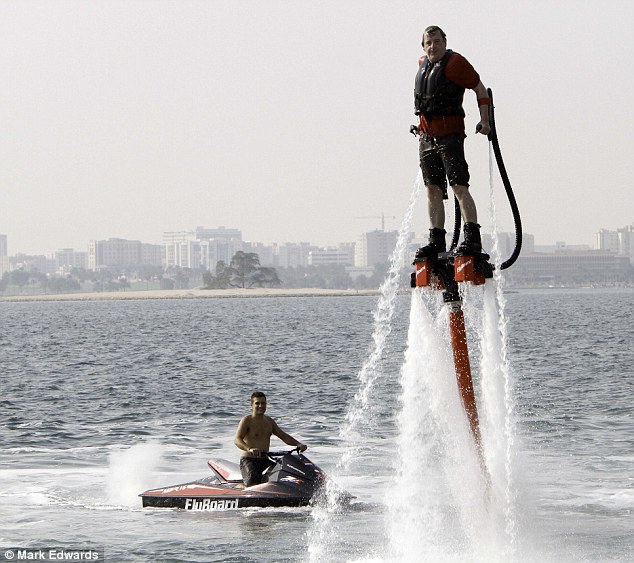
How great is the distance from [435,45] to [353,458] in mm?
19175

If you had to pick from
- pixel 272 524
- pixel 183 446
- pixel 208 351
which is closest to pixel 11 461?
pixel 183 446

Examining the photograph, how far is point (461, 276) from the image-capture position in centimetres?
1334

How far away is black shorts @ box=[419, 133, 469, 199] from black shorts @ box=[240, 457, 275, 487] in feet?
39.9

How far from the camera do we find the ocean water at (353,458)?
15484 millimetres

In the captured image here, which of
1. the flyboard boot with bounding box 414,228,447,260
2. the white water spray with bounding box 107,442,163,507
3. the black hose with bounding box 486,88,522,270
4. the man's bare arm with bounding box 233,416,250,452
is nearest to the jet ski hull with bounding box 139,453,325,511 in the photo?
the man's bare arm with bounding box 233,416,250,452

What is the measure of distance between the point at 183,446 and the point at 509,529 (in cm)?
1970

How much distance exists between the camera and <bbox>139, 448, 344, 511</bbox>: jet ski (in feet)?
80.2

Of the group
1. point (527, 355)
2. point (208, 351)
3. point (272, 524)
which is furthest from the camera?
point (208, 351)

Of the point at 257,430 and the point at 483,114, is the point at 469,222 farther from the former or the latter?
the point at 257,430

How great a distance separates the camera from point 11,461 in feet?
105

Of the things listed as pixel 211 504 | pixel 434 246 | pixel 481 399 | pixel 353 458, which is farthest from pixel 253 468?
pixel 434 246

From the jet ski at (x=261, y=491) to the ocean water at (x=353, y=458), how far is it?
0.97ft

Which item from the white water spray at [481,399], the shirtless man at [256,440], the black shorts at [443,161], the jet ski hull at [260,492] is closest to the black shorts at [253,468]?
the shirtless man at [256,440]

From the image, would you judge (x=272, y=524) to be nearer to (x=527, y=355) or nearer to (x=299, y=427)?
(x=299, y=427)
